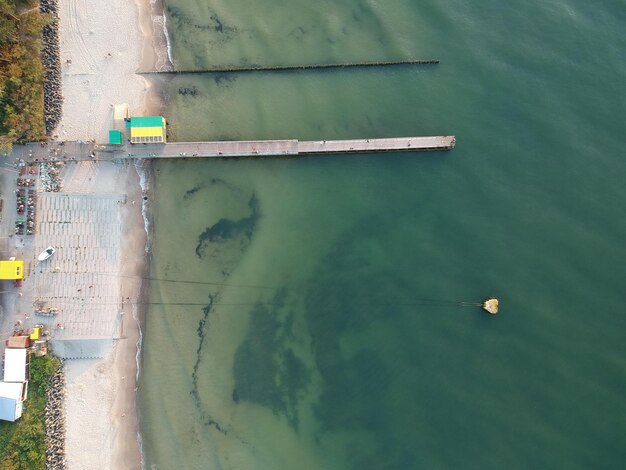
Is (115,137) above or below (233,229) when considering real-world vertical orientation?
above

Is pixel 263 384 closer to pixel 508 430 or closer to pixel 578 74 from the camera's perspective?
pixel 508 430

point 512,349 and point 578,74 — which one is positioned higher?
point 578,74

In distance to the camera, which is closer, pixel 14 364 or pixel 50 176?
pixel 14 364

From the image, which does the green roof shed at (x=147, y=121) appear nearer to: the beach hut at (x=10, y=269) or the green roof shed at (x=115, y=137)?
the green roof shed at (x=115, y=137)

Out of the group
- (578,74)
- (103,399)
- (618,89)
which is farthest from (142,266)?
(618,89)

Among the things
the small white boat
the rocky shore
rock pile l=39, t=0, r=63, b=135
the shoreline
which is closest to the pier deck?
the shoreline

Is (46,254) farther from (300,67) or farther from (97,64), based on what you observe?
(300,67)

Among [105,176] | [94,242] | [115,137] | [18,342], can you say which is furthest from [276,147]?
[18,342]
